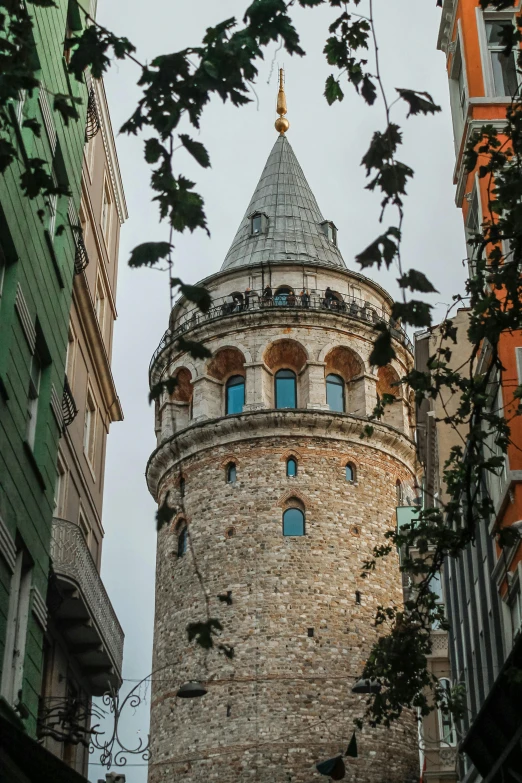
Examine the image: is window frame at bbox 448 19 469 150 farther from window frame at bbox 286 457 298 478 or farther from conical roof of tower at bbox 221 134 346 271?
conical roof of tower at bbox 221 134 346 271

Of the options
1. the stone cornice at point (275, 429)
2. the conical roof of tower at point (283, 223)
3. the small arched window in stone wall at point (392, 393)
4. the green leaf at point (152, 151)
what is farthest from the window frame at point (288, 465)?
the green leaf at point (152, 151)

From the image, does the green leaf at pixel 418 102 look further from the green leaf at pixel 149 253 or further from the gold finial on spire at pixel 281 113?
the gold finial on spire at pixel 281 113

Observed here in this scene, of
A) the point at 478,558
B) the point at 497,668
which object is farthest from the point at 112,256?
the point at 497,668

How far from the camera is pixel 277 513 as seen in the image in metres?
37.4

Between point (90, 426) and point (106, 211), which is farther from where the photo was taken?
point (106, 211)

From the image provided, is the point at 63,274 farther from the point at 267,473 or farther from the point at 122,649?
the point at 267,473

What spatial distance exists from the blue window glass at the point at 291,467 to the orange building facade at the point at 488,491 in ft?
45.1

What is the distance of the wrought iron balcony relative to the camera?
57.6 ft

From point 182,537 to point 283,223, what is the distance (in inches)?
524

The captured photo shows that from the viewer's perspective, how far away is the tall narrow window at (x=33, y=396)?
13.9m

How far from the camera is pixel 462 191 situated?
2094 centimetres

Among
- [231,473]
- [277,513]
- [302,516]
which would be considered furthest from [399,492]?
[231,473]

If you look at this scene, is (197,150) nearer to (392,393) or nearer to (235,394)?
(235,394)

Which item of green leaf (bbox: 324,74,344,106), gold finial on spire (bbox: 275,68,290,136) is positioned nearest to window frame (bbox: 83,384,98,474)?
green leaf (bbox: 324,74,344,106)
